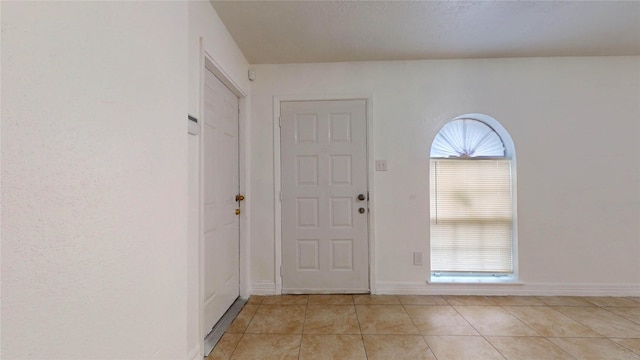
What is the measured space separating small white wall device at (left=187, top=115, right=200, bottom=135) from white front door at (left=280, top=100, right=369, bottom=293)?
1167 mm

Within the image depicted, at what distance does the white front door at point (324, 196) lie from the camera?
2717 mm

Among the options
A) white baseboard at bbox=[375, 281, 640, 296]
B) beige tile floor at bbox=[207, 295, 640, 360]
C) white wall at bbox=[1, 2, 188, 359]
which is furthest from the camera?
white baseboard at bbox=[375, 281, 640, 296]

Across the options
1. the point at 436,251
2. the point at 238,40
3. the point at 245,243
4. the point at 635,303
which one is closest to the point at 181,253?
the point at 245,243

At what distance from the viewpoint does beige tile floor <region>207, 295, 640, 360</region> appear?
69.2 inches

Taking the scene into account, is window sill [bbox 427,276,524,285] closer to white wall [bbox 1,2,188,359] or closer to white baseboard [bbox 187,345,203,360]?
white baseboard [bbox 187,345,203,360]

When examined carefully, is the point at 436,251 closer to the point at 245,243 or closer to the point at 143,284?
the point at 245,243

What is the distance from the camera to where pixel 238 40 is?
7.60 ft

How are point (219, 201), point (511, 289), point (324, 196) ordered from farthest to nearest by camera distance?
point (324, 196)
point (511, 289)
point (219, 201)

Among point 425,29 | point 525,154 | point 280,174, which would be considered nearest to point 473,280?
point 525,154

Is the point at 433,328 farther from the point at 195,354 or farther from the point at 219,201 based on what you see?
the point at 219,201

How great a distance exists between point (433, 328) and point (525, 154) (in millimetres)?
1959

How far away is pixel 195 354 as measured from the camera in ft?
5.30

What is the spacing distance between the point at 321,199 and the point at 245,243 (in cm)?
88

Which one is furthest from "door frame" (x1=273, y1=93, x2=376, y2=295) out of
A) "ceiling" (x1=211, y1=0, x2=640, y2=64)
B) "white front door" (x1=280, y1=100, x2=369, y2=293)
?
"ceiling" (x1=211, y1=0, x2=640, y2=64)
